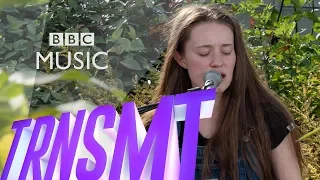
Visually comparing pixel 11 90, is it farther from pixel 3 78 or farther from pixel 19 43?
pixel 19 43

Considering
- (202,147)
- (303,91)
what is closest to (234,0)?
(303,91)

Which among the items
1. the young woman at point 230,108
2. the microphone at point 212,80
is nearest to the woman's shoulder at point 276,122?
the young woman at point 230,108

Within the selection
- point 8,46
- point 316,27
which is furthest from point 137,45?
point 316,27

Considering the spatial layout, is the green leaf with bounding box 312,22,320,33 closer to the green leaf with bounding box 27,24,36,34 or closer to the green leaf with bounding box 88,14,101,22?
the green leaf with bounding box 88,14,101,22

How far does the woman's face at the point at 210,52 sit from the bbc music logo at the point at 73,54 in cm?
95

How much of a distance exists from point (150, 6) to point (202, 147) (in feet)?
3.84

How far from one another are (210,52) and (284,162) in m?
0.36

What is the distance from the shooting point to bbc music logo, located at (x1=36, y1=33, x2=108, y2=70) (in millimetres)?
2193

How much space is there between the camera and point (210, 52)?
3.95 feet

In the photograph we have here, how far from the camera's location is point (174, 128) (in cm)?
91

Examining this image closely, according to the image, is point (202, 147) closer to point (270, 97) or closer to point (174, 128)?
point (270, 97)

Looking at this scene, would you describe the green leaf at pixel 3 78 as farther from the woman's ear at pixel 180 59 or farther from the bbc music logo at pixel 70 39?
the bbc music logo at pixel 70 39

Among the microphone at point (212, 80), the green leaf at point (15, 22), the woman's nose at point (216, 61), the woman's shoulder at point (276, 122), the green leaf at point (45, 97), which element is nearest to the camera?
the microphone at point (212, 80)

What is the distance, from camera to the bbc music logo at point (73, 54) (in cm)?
219
